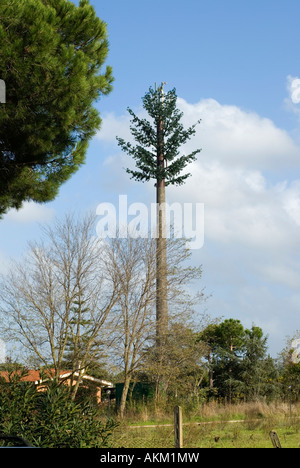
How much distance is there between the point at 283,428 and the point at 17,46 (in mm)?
10271

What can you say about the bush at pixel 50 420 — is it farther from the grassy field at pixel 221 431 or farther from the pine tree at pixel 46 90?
the pine tree at pixel 46 90

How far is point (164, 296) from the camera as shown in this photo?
20.1 meters

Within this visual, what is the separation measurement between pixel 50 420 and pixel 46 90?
698 centimetres

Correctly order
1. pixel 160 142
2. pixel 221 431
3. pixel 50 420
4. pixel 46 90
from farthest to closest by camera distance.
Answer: pixel 160 142 < pixel 221 431 < pixel 46 90 < pixel 50 420

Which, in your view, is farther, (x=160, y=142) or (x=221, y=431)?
(x=160, y=142)

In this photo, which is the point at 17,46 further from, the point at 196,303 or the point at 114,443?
the point at 196,303

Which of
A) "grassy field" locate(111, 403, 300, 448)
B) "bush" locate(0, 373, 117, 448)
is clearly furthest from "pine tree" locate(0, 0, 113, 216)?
"bush" locate(0, 373, 117, 448)

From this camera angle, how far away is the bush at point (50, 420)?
686cm

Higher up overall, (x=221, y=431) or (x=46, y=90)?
(x=46, y=90)

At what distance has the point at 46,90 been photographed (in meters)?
11.5

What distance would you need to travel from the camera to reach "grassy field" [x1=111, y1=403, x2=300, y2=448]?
997cm

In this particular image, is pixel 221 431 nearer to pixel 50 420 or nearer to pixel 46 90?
pixel 50 420

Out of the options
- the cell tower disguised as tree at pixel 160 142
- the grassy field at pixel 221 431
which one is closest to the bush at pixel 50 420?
the grassy field at pixel 221 431

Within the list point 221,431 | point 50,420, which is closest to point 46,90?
point 50,420
